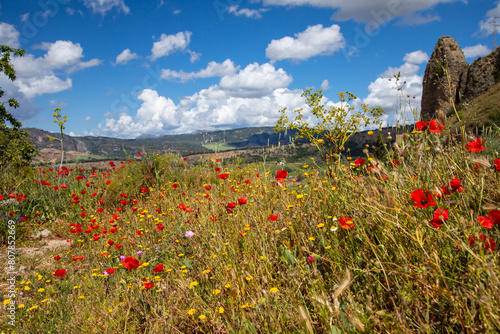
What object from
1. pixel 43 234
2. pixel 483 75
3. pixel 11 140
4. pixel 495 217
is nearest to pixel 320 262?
pixel 495 217

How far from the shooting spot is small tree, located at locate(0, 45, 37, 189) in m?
7.01

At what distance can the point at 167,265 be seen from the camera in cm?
274

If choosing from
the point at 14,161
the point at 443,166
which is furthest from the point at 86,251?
the point at 14,161

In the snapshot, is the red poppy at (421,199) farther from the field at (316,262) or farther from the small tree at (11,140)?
the small tree at (11,140)

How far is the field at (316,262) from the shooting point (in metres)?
1.19

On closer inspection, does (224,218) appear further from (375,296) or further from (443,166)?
(443,166)

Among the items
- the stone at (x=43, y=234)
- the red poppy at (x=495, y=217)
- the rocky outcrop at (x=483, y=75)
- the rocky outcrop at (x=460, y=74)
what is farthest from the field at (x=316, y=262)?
the rocky outcrop at (x=483, y=75)

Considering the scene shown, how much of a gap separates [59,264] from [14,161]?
5032 mm

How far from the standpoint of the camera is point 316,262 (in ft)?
6.41

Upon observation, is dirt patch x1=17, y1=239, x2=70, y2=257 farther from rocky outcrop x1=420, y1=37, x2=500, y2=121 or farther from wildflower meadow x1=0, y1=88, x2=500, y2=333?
rocky outcrop x1=420, y1=37, x2=500, y2=121

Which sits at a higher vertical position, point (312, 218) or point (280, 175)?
point (280, 175)

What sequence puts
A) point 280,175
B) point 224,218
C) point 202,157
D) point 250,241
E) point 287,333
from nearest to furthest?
point 287,333 < point 250,241 < point 280,175 < point 224,218 < point 202,157

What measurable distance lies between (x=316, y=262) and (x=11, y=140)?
12433 mm

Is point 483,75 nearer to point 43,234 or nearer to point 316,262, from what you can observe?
point 316,262
